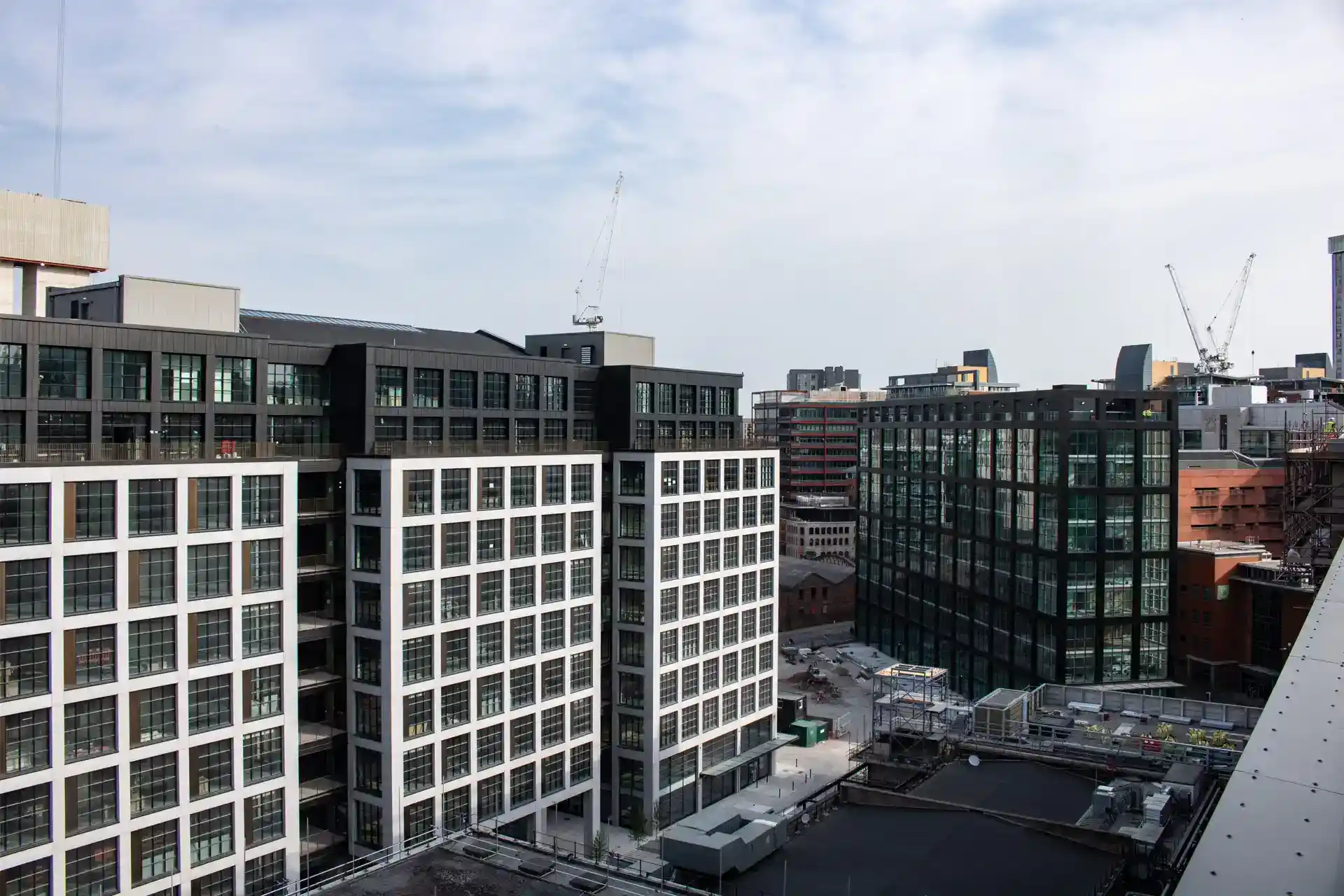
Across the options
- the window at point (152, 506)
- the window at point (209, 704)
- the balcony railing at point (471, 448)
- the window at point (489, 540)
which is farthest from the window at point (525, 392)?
the window at point (209, 704)

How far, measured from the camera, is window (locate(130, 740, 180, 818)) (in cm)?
4081

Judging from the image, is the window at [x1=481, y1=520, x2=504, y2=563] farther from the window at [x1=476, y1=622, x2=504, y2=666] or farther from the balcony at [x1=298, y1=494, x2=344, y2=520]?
the balcony at [x1=298, y1=494, x2=344, y2=520]

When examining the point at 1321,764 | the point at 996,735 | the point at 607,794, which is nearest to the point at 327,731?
the point at 607,794

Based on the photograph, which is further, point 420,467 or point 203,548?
point 420,467

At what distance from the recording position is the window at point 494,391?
199 feet

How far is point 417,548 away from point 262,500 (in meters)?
8.33

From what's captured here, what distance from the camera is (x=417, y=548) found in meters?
51.6

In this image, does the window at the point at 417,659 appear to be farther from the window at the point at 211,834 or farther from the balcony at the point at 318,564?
the window at the point at 211,834

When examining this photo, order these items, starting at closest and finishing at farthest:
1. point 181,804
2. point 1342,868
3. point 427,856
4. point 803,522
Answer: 1. point 1342,868
2. point 427,856
3. point 181,804
4. point 803,522

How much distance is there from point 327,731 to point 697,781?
26.3 metres

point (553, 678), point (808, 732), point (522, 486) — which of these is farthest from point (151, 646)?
point (808, 732)

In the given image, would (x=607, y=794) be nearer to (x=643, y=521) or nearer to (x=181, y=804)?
(x=643, y=521)

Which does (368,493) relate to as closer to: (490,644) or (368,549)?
(368,549)

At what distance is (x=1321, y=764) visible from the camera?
11.0 m
